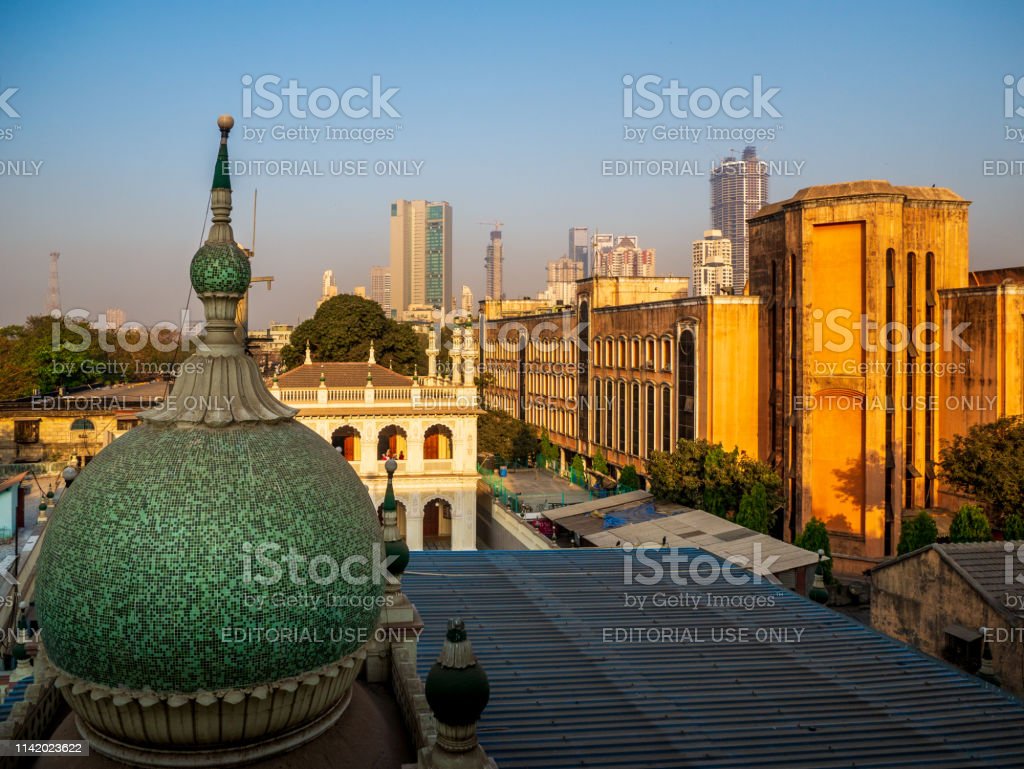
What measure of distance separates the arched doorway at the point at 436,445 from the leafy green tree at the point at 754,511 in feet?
44.5

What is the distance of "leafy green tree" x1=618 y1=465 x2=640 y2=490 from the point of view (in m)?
48.8

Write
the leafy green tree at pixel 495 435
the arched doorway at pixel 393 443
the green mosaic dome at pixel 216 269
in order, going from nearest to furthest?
the green mosaic dome at pixel 216 269, the arched doorway at pixel 393 443, the leafy green tree at pixel 495 435

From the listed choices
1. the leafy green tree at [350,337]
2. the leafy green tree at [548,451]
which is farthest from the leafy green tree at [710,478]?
the leafy green tree at [350,337]

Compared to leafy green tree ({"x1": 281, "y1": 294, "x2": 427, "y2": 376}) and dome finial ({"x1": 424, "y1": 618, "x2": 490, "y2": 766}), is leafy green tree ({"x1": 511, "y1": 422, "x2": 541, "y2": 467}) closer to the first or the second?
leafy green tree ({"x1": 281, "y1": 294, "x2": 427, "y2": 376})

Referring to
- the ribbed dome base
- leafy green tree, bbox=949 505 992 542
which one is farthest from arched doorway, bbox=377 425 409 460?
the ribbed dome base

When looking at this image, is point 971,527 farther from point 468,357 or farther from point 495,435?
point 495,435

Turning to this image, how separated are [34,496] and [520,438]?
32.0m

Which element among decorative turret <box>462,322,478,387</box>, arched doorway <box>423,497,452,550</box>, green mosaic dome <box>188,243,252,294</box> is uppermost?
green mosaic dome <box>188,243,252,294</box>

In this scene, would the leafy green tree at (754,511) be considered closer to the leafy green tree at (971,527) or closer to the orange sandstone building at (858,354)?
the orange sandstone building at (858,354)

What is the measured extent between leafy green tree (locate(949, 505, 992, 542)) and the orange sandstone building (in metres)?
7.09

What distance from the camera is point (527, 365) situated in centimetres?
7412

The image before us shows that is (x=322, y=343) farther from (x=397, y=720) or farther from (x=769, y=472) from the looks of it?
(x=397, y=720)

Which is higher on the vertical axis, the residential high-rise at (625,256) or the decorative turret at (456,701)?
the residential high-rise at (625,256)

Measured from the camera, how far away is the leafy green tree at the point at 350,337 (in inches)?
2464
